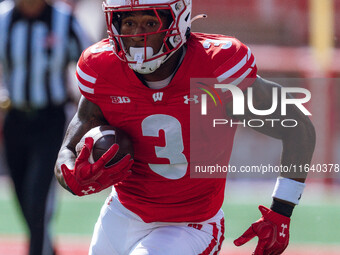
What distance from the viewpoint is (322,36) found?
8.38 metres

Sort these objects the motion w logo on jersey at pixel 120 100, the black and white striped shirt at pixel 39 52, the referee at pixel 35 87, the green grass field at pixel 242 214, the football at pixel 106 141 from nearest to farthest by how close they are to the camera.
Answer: the football at pixel 106 141
the motion w logo on jersey at pixel 120 100
the referee at pixel 35 87
the black and white striped shirt at pixel 39 52
the green grass field at pixel 242 214

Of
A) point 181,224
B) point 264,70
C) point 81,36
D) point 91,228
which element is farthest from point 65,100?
point 264,70

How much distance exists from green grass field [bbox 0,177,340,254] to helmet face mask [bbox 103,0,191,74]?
8.38 ft

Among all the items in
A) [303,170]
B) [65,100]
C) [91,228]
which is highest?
[303,170]

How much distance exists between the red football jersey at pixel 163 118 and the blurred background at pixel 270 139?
81.9 inches

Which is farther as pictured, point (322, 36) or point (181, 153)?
point (322, 36)

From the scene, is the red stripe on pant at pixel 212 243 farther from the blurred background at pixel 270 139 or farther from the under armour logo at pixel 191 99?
the blurred background at pixel 270 139

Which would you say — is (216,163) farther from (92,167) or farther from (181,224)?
(92,167)

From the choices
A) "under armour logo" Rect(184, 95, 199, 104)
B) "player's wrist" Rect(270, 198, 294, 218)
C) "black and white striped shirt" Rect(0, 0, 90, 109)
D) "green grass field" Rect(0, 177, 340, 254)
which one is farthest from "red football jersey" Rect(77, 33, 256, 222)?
"green grass field" Rect(0, 177, 340, 254)

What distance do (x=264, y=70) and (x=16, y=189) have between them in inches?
167

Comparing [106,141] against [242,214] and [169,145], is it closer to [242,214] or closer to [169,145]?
[169,145]

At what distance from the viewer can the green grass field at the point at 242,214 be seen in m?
5.09

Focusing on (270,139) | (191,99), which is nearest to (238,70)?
(191,99)

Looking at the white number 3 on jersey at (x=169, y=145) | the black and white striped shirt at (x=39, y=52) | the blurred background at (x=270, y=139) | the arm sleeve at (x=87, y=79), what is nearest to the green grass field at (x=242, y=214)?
the blurred background at (x=270, y=139)
